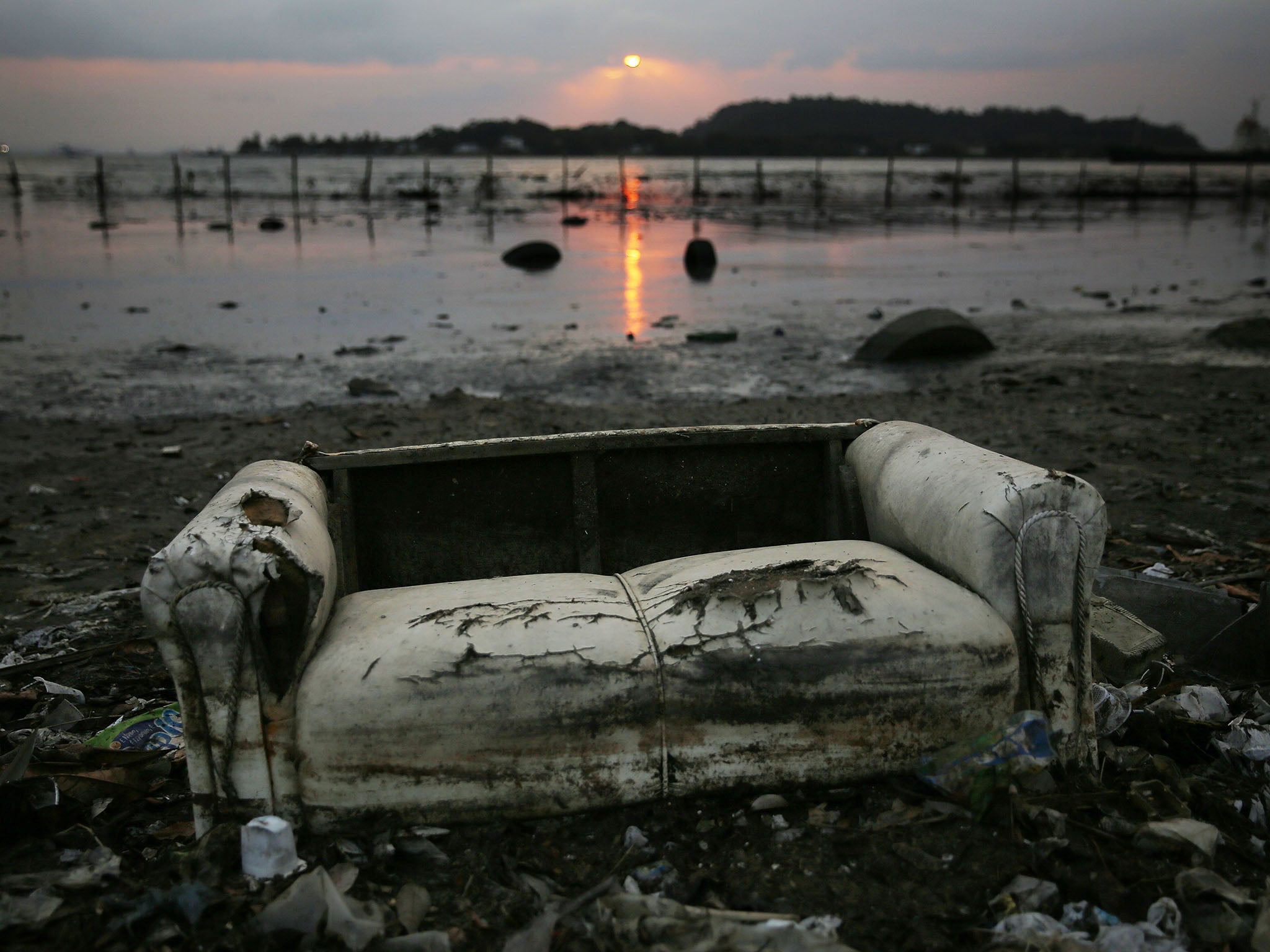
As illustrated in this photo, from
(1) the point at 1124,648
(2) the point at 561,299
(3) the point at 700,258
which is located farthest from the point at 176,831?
(3) the point at 700,258

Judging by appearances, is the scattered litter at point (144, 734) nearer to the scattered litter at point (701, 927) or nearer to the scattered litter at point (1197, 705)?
the scattered litter at point (701, 927)

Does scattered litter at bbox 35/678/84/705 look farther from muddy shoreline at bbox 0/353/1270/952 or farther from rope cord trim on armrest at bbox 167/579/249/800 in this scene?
rope cord trim on armrest at bbox 167/579/249/800

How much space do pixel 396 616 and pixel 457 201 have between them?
47.6 m

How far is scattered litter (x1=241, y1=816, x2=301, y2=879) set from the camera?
241 centimetres

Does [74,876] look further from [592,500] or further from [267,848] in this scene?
[592,500]

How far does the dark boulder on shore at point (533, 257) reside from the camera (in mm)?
21141

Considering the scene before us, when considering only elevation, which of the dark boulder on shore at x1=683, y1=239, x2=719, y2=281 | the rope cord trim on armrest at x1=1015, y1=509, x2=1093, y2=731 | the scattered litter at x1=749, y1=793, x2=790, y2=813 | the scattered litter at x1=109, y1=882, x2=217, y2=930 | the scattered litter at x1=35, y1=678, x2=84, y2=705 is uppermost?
the dark boulder on shore at x1=683, y1=239, x2=719, y2=281

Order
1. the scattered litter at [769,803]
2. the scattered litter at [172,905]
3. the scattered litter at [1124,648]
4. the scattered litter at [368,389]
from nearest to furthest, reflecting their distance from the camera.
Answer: the scattered litter at [172,905]
the scattered litter at [769,803]
the scattered litter at [1124,648]
the scattered litter at [368,389]

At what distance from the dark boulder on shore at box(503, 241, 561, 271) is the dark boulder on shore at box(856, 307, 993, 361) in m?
10.8

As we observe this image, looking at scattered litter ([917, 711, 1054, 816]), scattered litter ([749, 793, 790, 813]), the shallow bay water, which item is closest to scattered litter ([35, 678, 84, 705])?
scattered litter ([749, 793, 790, 813])

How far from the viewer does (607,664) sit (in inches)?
98.5

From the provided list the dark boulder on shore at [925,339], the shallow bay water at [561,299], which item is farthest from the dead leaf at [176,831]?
the dark boulder on shore at [925,339]

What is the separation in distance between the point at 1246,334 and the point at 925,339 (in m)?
3.74

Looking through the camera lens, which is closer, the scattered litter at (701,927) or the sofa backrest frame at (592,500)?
the scattered litter at (701,927)
